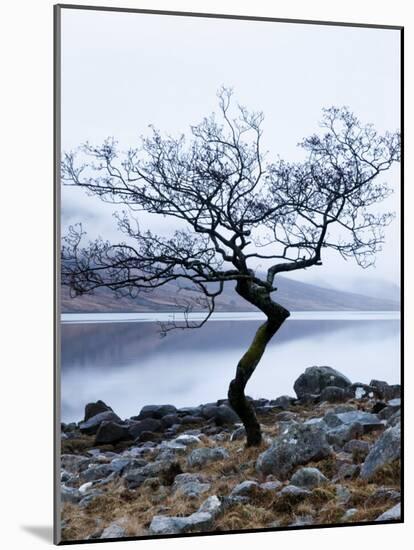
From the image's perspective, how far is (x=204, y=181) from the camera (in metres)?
6.92

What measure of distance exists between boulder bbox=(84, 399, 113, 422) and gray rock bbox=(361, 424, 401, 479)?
1.72 meters

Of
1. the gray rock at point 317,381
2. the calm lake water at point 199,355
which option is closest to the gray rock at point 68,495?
the calm lake water at point 199,355

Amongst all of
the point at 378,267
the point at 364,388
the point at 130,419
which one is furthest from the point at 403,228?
the point at 130,419

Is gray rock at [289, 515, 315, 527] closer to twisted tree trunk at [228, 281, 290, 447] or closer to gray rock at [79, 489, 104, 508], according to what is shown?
twisted tree trunk at [228, 281, 290, 447]

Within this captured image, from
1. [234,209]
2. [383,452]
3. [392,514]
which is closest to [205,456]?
[383,452]

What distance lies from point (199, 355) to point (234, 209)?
928 mm

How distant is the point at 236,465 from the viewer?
692 cm

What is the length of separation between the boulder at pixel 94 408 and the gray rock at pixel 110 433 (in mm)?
78

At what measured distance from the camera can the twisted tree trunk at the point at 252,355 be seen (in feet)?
22.9

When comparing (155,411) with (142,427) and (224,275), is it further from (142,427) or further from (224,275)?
(224,275)

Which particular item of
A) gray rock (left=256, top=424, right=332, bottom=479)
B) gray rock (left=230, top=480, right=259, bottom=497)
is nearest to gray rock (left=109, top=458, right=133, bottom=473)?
gray rock (left=230, top=480, right=259, bottom=497)

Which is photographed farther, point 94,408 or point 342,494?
point 342,494

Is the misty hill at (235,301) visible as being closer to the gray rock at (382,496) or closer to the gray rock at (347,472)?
the gray rock at (347,472)

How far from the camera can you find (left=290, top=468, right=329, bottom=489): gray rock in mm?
6973
